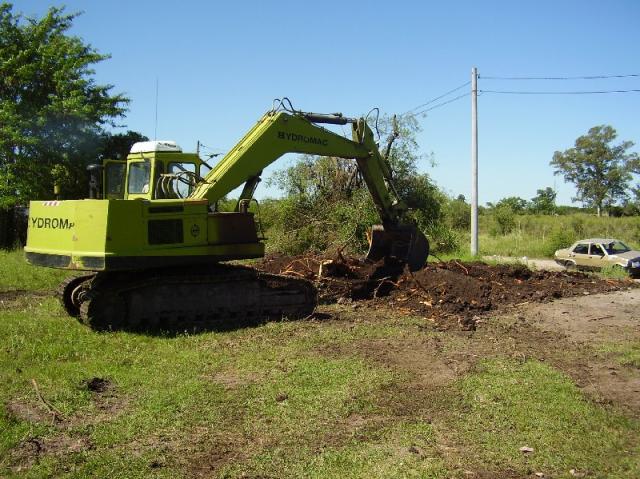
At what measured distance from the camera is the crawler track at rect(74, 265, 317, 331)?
30.0ft

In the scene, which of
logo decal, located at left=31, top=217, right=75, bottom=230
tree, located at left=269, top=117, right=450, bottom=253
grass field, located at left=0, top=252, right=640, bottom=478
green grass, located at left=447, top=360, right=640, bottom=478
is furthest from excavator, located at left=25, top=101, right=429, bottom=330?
tree, located at left=269, top=117, right=450, bottom=253

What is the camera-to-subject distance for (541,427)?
5.29 metres

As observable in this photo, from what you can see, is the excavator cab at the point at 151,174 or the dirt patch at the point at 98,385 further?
the excavator cab at the point at 151,174

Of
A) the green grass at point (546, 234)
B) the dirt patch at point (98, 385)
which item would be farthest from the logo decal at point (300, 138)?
the green grass at point (546, 234)

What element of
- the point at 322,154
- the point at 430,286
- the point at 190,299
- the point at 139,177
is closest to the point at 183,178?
the point at 139,177

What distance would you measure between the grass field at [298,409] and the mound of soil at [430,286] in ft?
7.84

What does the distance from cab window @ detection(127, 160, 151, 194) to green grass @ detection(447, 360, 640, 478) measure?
614cm

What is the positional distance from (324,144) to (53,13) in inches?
690

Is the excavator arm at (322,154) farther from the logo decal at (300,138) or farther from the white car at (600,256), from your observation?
the white car at (600,256)

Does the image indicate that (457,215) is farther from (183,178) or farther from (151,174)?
(151,174)

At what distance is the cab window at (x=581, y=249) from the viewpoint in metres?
20.1

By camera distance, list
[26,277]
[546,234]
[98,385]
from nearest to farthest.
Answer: [98,385] < [26,277] < [546,234]

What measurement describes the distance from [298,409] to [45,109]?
20.0 metres

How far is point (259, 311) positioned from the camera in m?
10.1
